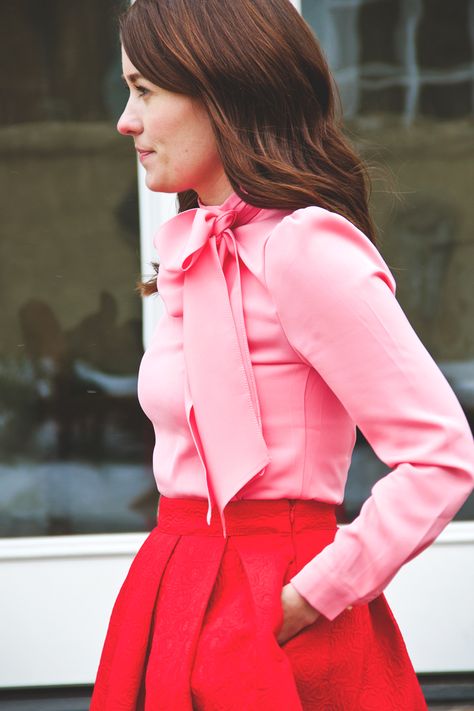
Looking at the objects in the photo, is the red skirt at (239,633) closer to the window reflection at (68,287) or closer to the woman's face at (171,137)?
the woman's face at (171,137)

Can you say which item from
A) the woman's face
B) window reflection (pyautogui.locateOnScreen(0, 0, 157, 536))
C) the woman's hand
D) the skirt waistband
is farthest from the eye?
window reflection (pyautogui.locateOnScreen(0, 0, 157, 536))

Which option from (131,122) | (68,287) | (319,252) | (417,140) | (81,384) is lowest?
(81,384)

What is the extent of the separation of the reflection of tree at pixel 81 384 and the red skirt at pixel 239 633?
1940mm

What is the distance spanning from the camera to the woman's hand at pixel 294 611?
132 centimetres

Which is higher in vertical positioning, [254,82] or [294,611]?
[254,82]

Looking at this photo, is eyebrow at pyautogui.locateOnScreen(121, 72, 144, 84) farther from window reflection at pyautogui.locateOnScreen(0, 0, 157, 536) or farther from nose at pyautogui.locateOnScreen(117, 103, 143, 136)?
window reflection at pyautogui.locateOnScreen(0, 0, 157, 536)

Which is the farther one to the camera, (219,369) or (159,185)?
(159,185)

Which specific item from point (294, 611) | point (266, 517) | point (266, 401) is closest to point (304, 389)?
point (266, 401)

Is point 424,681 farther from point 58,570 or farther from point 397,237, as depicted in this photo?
point 397,237

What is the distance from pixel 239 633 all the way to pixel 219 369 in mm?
335

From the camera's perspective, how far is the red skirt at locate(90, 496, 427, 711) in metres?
1.31

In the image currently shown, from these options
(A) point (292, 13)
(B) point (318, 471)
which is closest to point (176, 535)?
(B) point (318, 471)

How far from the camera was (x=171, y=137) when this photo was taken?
148 centimetres

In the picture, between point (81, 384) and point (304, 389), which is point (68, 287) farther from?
point (304, 389)
